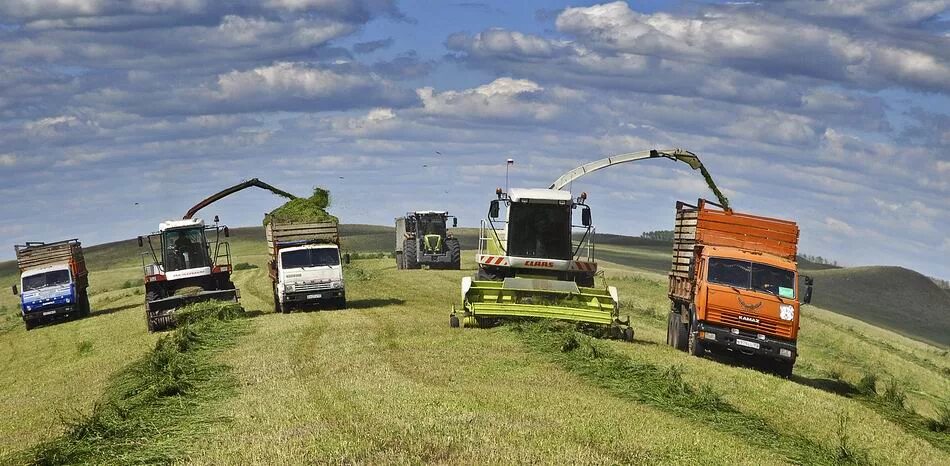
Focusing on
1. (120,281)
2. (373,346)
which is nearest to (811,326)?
(373,346)

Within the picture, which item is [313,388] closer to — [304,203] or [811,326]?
[304,203]

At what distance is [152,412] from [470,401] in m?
4.39

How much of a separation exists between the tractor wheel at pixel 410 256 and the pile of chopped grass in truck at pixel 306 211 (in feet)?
55.2

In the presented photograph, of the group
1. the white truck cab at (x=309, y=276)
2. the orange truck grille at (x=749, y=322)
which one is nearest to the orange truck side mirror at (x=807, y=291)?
the orange truck grille at (x=749, y=322)

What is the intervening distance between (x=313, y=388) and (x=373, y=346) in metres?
6.16

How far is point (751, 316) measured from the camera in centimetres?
2247

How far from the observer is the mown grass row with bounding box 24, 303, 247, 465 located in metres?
11.9

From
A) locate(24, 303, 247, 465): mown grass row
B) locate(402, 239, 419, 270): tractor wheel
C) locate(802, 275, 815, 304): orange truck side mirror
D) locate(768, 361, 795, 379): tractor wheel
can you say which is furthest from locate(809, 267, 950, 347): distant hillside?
locate(24, 303, 247, 465): mown grass row

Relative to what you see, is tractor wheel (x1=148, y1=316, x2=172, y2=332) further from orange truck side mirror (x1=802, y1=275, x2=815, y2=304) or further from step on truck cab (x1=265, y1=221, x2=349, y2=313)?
orange truck side mirror (x1=802, y1=275, x2=815, y2=304)

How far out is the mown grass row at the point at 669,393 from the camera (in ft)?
44.3

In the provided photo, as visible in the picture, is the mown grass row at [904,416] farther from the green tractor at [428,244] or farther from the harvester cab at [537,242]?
the green tractor at [428,244]

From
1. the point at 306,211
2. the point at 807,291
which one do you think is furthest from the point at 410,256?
the point at 807,291

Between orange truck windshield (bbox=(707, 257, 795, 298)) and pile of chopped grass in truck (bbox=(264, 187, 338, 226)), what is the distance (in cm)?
1755

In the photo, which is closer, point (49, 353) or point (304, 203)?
point (49, 353)
